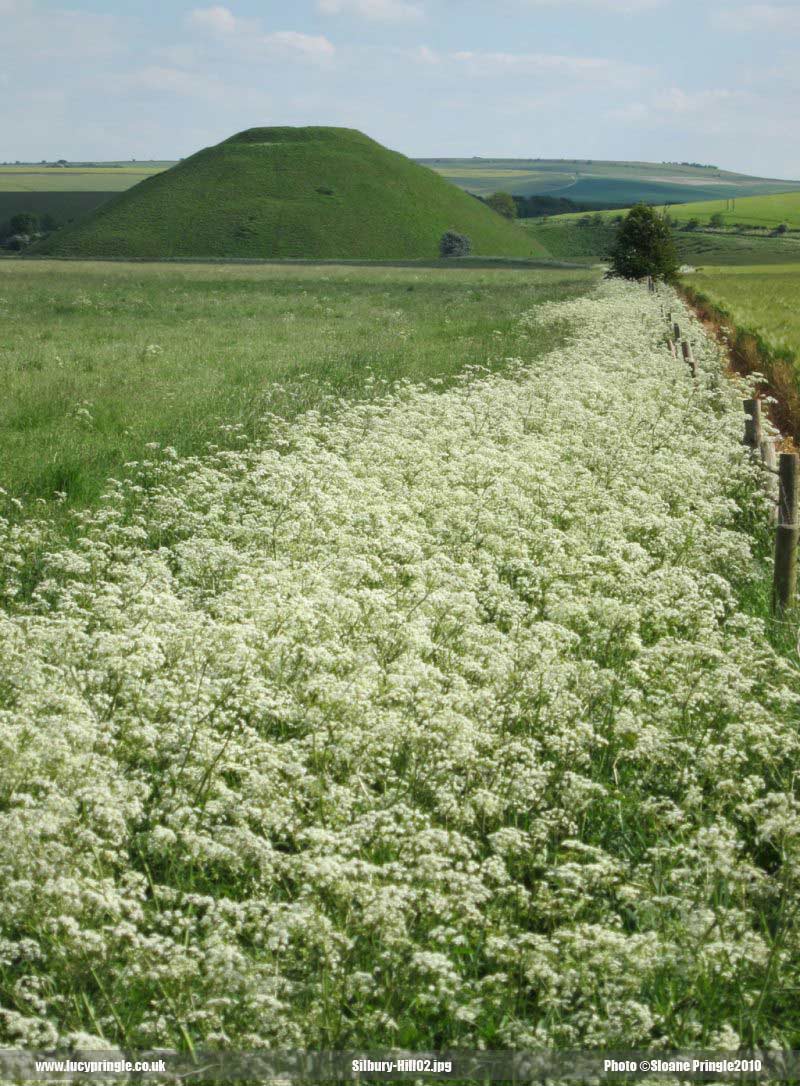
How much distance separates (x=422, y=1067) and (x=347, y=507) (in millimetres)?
5579

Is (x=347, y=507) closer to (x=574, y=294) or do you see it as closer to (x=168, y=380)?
(x=168, y=380)

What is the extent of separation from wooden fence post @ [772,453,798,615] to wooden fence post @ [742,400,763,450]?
13.3 feet

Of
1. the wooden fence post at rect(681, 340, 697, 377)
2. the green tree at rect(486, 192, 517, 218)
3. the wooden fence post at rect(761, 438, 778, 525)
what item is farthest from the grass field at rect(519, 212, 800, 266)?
the wooden fence post at rect(761, 438, 778, 525)

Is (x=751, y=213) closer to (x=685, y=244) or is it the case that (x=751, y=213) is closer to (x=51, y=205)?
(x=685, y=244)

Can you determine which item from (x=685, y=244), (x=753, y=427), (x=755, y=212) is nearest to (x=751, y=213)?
(x=755, y=212)

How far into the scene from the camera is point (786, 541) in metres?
7.20

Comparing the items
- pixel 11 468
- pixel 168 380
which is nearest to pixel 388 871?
pixel 11 468

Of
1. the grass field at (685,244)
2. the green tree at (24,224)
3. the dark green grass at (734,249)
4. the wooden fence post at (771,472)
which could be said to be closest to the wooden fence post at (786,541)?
the wooden fence post at (771,472)

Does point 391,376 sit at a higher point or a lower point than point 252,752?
higher

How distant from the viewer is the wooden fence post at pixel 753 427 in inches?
452

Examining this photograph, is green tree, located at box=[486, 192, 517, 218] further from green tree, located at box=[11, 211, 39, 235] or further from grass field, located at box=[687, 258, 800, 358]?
grass field, located at box=[687, 258, 800, 358]

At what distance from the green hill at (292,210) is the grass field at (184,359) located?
69.7 metres

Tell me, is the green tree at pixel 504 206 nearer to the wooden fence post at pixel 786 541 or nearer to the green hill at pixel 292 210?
the green hill at pixel 292 210

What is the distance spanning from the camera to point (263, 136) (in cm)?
14050
